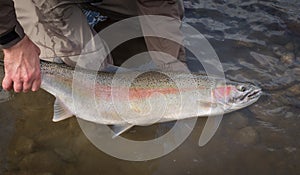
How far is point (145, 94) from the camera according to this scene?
244 cm

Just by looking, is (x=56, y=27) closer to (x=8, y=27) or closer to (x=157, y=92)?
(x=8, y=27)

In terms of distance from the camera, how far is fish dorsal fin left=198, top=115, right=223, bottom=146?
2.60 meters

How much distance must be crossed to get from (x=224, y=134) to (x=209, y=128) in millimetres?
94

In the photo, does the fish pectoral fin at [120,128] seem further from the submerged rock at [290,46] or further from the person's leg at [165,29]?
the submerged rock at [290,46]

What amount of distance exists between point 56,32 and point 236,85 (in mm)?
1117

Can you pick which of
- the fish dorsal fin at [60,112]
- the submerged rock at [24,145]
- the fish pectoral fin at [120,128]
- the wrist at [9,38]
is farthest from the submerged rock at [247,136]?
the wrist at [9,38]

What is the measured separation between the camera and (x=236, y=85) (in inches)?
95.4

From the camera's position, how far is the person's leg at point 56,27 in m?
2.58

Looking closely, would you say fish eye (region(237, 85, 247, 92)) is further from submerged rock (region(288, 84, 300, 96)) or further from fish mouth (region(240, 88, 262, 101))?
submerged rock (region(288, 84, 300, 96))

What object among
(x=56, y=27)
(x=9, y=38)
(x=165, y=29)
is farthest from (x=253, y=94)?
(x=9, y=38)

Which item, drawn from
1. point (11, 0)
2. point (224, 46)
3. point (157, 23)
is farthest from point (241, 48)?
point (11, 0)

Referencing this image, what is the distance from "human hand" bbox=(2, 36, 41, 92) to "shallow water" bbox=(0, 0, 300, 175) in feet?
1.57

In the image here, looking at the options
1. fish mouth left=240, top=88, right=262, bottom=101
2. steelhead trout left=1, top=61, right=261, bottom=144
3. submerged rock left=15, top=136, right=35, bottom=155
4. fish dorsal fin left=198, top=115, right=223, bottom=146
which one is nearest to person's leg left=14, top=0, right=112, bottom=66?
steelhead trout left=1, top=61, right=261, bottom=144

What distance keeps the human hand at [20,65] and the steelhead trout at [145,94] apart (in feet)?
0.66
